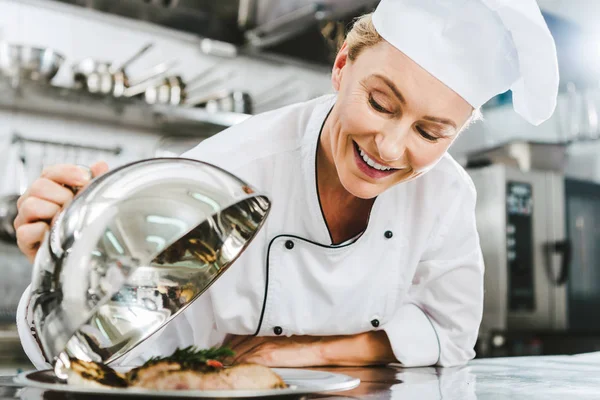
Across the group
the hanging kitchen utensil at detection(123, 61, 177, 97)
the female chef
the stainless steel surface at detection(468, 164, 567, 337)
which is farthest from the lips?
the stainless steel surface at detection(468, 164, 567, 337)

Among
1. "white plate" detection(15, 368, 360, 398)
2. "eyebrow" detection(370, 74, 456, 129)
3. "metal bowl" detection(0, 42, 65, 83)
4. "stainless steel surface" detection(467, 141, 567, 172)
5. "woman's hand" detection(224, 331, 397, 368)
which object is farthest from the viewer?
"stainless steel surface" detection(467, 141, 567, 172)

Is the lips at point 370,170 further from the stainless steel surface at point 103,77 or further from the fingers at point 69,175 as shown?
the stainless steel surface at point 103,77

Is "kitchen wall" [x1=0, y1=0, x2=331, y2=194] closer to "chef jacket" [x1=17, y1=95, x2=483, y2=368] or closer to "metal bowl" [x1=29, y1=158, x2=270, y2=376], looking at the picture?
"chef jacket" [x1=17, y1=95, x2=483, y2=368]

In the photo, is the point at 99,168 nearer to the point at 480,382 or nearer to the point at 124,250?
the point at 124,250

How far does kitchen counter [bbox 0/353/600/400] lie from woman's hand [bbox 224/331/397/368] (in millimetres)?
72

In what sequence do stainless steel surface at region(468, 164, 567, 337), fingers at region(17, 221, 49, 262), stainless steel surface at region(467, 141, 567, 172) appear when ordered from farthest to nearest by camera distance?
stainless steel surface at region(467, 141, 567, 172), stainless steel surface at region(468, 164, 567, 337), fingers at region(17, 221, 49, 262)

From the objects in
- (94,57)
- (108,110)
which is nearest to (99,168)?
(108,110)

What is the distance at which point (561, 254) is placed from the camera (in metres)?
3.31

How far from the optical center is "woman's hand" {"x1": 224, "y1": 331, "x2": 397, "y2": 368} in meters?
1.22

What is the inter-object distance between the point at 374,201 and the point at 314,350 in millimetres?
328

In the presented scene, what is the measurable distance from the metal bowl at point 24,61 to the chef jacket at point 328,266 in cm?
153

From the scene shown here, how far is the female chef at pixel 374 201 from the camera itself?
1076 millimetres

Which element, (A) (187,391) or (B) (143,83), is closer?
(A) (187,391)

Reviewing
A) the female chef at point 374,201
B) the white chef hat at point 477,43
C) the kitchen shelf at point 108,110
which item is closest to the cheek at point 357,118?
the female chef at point 374,201
